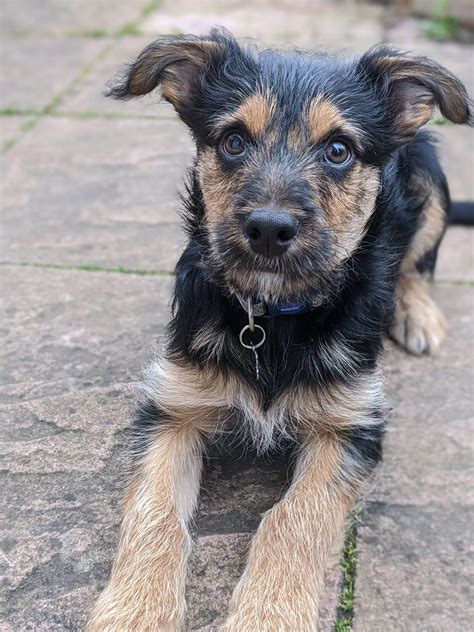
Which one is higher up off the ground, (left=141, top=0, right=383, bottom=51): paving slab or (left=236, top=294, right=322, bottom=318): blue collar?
(left=236, top=294, right=322, bottom=318): blue collar

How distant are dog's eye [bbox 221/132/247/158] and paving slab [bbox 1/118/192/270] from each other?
162 cm

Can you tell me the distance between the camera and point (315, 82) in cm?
289

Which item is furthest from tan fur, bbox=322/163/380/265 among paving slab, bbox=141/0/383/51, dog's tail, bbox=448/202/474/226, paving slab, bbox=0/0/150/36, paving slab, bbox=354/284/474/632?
paving slab, bbox=0/0/150/36

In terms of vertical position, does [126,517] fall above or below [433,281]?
above

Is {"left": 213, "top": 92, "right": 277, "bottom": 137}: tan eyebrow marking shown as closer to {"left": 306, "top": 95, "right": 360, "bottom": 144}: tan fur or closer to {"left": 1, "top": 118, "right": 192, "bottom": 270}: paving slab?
{"left": 306, "top": 95, "right": 360, "bottom": 144}: tan fur

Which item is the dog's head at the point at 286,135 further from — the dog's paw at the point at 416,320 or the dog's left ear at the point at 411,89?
the dog's paw at the point at 416,320

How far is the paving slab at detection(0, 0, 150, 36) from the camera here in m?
8.72

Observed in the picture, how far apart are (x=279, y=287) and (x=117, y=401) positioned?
3.58 feet

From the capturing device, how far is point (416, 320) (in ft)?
12.7

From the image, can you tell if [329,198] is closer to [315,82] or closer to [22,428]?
[315,82]

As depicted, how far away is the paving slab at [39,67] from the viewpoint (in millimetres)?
6742

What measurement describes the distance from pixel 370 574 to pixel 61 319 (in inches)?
83.6

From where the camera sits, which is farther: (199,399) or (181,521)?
(199,399)

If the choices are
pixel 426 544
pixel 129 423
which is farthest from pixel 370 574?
pixel 129 423
